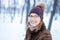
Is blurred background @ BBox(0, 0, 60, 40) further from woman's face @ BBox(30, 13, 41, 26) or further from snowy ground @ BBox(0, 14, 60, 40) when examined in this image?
woman's face @ BBox(30, 13, 41, 26)

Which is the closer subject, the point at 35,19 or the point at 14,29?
the point at 35,19

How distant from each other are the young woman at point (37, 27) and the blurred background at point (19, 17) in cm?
32

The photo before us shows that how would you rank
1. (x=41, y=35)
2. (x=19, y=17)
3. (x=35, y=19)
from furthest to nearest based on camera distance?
(x=19, y=17) < (x=35, y=19) < (x=41, y=35)

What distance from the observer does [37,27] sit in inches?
53.4

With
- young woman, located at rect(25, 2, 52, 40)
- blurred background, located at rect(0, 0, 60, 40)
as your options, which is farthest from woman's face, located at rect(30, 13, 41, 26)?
blurred background, located at rect(0, 0, 60, 40)

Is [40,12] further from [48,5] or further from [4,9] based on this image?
[4,9]

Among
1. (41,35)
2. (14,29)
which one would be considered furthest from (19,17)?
(41,35)

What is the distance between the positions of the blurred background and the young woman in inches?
12.8

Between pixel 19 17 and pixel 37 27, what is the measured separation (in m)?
0.44

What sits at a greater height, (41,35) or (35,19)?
(35,19)

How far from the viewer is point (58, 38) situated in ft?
5.65

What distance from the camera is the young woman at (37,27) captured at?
4.26 ft

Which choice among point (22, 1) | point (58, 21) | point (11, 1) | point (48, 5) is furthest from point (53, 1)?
point (11, 1)

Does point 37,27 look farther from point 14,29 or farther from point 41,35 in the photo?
point 14,29
